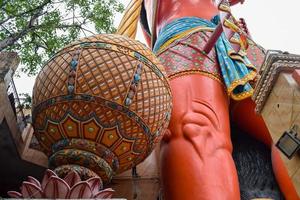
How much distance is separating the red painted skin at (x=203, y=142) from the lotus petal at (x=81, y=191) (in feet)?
3.87

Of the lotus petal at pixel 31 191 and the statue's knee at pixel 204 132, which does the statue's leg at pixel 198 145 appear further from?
the lotus petal at pixel 31 191

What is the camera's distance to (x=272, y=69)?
10.0 ft

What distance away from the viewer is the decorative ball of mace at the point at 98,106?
2.69 m

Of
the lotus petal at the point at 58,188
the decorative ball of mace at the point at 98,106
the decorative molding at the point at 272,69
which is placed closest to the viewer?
the lotus petal at the point at 58,188

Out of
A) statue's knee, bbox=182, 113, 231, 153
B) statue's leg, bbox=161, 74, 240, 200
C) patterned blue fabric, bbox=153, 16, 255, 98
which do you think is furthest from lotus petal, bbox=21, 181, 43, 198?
patterned blue fabric, bbox=153, 16, 255, 98

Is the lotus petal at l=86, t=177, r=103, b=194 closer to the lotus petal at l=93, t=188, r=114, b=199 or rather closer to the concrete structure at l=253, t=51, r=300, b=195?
the lotus petal at l=93, t=188, r=114, b=199

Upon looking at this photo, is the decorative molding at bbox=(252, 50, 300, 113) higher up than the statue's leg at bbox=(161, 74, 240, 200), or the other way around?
the decorative molding at bbox=(252, 50, 300, 113)

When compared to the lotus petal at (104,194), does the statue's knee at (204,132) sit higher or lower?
higher

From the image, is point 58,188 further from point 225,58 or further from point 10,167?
point 225,58

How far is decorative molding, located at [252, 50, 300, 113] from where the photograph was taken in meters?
3.00

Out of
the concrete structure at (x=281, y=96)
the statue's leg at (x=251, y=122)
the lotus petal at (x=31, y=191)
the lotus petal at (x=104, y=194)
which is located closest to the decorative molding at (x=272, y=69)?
the concrete structure at (x=281, y=96)

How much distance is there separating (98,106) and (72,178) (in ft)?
1.63

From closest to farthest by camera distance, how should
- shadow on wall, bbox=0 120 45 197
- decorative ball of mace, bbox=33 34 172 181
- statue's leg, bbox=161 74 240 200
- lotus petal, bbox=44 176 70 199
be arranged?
lotus petal, bbox=44 176 70 199 < decorative ball of mace, bbox=33 34 172 181 < statue's leg, bbox=161 74 240 200 < shadow on wall, bbox=0 120 45 197

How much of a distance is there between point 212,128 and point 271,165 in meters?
0.91
